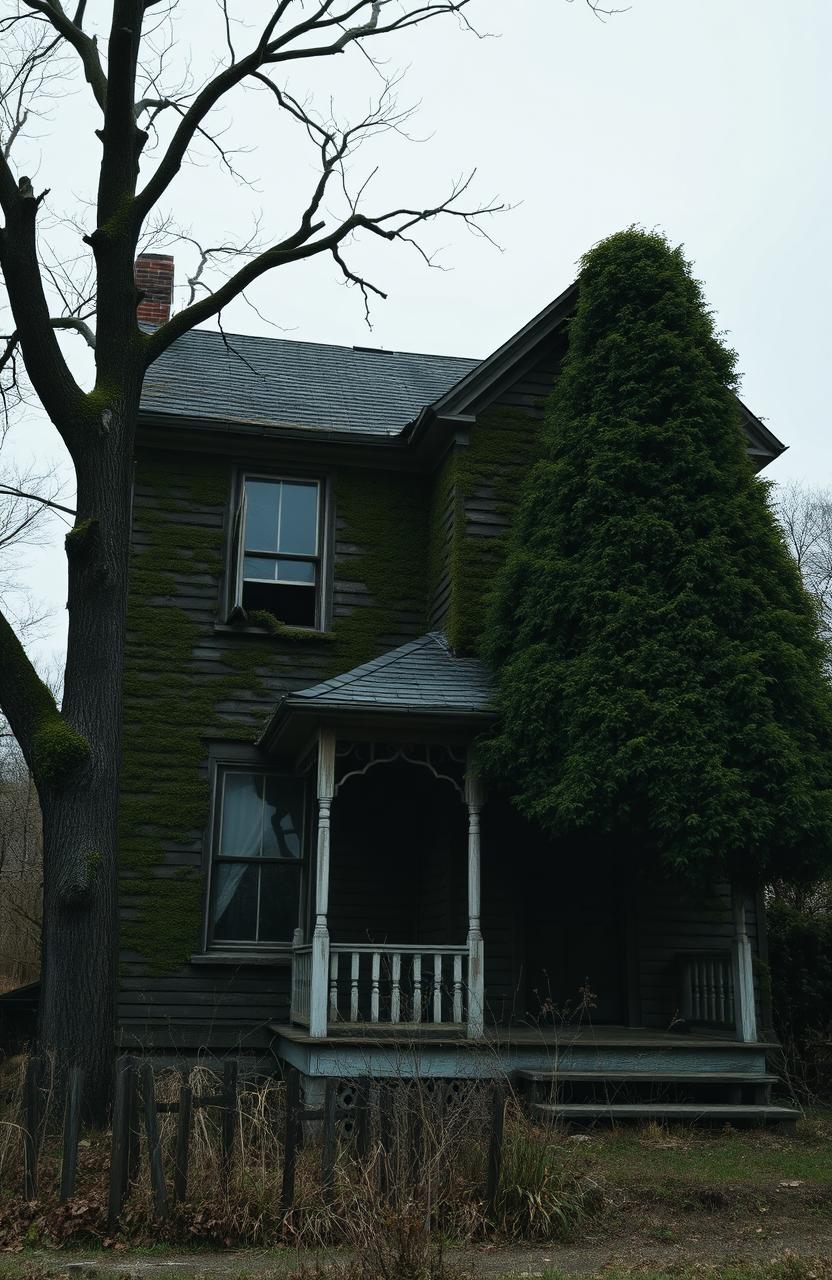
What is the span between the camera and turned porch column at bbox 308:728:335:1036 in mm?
10625

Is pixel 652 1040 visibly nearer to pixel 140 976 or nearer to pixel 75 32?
pixel 140 976

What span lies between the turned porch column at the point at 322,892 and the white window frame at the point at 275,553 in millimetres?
2873

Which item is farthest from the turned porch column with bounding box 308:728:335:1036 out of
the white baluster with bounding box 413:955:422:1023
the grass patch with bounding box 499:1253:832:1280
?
the grass patch with bounding box 499:1253:832:1280

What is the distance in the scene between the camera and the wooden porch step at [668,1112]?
992cm

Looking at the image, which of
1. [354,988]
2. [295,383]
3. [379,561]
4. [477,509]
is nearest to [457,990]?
[354,988]

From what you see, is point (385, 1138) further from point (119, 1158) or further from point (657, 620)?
point (657, 620)

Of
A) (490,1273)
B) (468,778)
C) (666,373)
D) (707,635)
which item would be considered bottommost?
(490,1273)

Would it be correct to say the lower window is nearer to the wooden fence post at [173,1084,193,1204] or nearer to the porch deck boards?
the porch deck boards

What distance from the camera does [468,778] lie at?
38.3ft

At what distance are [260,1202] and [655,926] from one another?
7.32m

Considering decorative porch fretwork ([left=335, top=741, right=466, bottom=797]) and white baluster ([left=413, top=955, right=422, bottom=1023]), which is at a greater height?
decorative porch fretwork ([left=335, top=741, right=466, bottom=797])

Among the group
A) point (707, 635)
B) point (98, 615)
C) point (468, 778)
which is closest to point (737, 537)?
point (707, 635)

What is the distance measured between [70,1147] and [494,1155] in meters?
2.47

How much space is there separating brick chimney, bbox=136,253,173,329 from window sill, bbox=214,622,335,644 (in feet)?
19.0
